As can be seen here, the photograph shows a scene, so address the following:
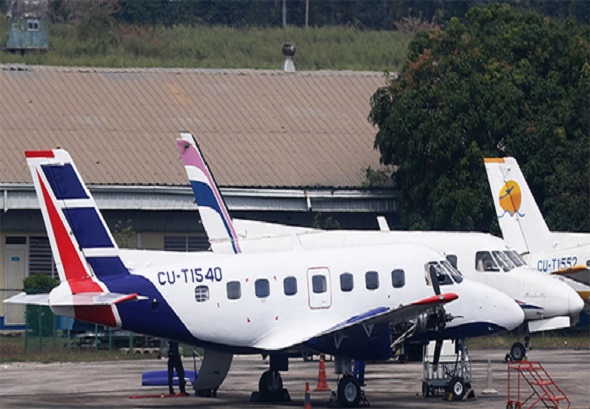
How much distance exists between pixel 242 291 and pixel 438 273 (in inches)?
151

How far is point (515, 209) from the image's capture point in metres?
43.8

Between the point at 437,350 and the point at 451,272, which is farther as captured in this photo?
the point at 437,350

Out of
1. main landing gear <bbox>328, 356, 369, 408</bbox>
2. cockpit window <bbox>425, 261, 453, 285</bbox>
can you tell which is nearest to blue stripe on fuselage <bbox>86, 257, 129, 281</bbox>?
main landing gear <bbox>328, 356, 369, 408</bbox>

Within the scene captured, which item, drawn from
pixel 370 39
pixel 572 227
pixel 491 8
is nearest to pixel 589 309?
pixel 572 227

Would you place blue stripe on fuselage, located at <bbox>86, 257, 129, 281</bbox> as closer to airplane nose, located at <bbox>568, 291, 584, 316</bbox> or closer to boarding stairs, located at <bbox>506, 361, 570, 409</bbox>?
boarding stairs, located at <bbox>506, 361, 570, 409</bbox>

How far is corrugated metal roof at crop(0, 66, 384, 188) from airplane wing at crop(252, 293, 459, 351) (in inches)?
980

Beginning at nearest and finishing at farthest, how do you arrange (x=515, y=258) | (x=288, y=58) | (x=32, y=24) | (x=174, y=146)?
(x=515, y=258) < (x=174, y=146) < (x=288, y=58) < (x=32, y=24)

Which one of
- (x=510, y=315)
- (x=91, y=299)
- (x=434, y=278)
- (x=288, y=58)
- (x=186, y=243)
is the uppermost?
(x=288, y=58)

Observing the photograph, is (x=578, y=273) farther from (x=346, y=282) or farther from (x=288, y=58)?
(x=288, y=58)

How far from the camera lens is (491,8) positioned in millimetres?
56688

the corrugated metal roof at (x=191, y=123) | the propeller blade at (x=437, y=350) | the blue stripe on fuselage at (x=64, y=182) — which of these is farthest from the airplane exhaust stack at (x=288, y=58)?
the blue stripe on fuselage at (x=64, y=182)

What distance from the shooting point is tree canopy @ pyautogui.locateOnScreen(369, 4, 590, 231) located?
51438 mm

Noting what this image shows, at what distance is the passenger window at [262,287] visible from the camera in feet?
91.1

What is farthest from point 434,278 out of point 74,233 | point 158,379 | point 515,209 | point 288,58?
point 288,58
